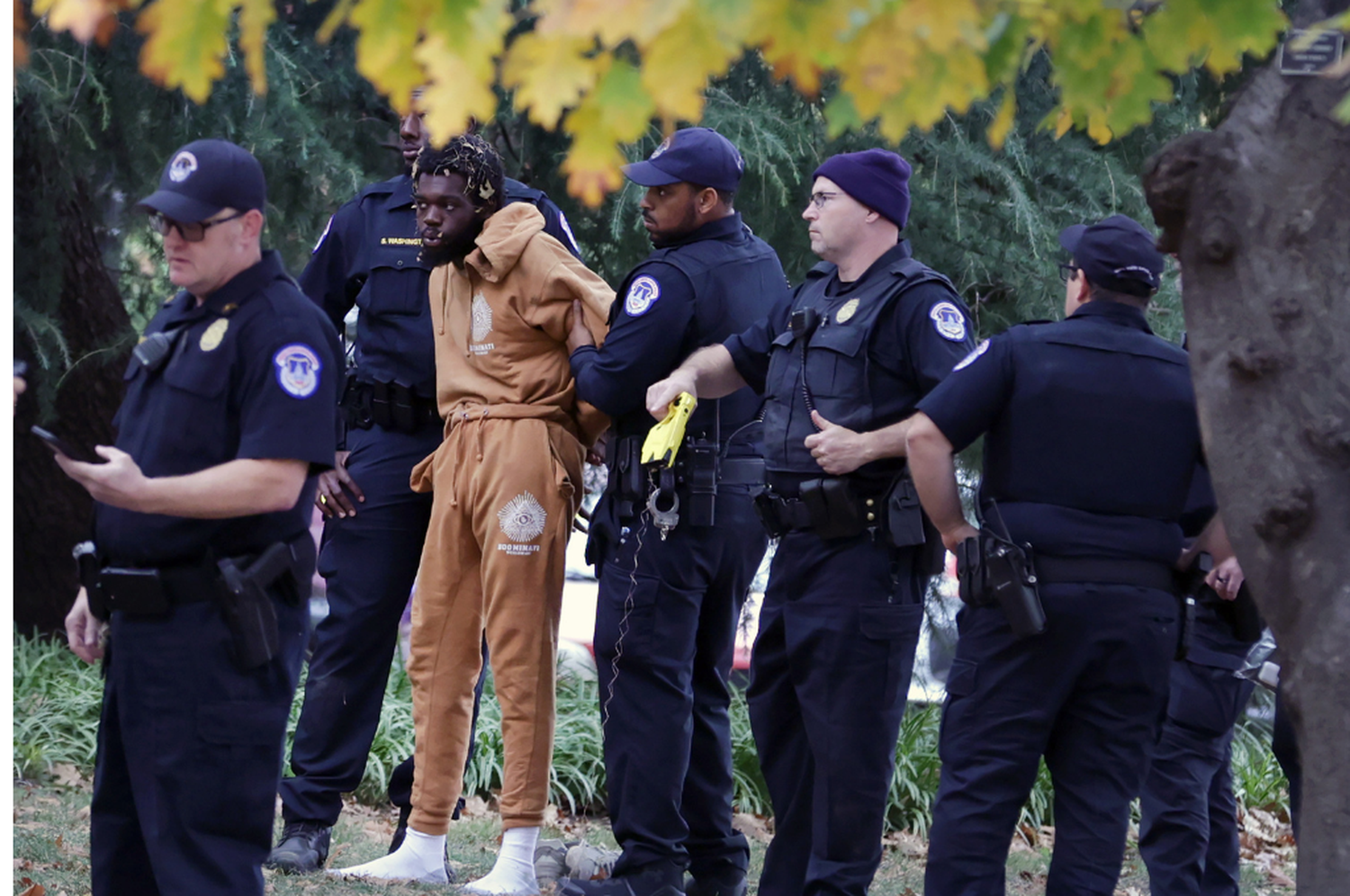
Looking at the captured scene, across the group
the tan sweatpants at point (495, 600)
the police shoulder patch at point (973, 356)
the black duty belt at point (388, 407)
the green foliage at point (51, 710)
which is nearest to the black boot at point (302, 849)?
the tan sweatpants at point (495, 600)

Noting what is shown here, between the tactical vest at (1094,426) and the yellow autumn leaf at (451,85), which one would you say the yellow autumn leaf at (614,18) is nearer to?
the yellow autumn leaf at (451,85)

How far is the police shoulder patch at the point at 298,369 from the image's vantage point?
3.48 m

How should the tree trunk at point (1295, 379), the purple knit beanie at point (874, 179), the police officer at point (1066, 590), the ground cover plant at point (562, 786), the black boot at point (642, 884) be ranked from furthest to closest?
the ground cover plant at point (562, 786)
the black boot at point (642, 884)
the purple knit beanie at point (874, 179)
the police officer at point (1066, 590)
the tree trunk at point (1295, 379)

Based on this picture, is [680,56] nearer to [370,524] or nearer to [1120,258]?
[1120,258]

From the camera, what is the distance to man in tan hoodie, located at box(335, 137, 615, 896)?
5.01 m

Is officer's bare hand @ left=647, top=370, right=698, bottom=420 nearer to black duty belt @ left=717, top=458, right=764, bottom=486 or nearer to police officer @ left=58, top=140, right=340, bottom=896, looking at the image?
black duty belt @ left=717, top=458, right=764, bottom=486

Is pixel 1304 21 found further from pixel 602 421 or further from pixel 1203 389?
pixel 602 421

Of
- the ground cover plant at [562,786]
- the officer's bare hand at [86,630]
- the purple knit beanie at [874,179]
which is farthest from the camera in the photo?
the ground cover plant at [562,786]

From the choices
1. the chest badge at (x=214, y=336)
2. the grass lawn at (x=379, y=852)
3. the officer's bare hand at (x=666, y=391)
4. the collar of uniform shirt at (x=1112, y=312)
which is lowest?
the grass lawn at (x=379, y=852)

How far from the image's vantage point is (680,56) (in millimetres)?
2047

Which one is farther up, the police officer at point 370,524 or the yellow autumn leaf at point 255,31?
the yellow autumn leaf at point 255,31

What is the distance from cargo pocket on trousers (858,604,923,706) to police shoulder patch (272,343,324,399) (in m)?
1.64

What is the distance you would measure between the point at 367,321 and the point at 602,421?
3.22 feet

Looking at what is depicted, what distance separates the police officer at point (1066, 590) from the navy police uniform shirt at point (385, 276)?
6.26 ft
